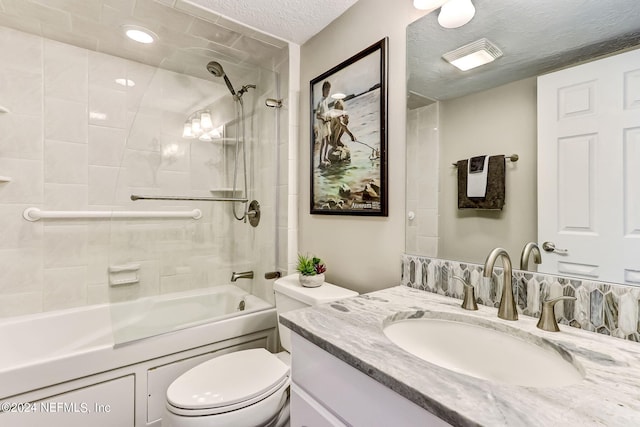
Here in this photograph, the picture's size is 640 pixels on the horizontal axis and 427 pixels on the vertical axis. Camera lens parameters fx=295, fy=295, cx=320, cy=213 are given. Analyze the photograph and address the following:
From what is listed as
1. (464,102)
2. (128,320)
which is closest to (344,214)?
(464,102)

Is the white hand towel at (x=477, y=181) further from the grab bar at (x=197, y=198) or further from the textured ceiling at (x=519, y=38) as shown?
the grab bar at (x=197, y=198)

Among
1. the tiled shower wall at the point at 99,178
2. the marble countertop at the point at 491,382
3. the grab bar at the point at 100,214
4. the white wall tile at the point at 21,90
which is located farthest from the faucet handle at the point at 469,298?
the white wall tile at the point at 21,90

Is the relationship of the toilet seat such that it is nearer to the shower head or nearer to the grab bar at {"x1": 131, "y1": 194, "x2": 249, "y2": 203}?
the grab bar at {"x1": 131, "y1": 194, "x2": 249, "y2": 203}

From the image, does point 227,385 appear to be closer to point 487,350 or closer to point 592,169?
point 487,350

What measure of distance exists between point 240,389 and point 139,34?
201 centimetres

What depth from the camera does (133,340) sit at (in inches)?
53.9

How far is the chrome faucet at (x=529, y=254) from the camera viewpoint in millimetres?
891

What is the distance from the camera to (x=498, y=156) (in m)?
0.99

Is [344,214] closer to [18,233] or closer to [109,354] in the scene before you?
[109,354]

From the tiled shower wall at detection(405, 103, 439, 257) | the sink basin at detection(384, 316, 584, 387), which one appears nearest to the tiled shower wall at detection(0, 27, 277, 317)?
the tiled shower wall at detection(405, 103, 439, 257)

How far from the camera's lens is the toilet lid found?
3.56 ft

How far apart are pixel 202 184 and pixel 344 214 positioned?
33.7 inches

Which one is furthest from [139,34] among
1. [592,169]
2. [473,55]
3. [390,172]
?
[592,169]

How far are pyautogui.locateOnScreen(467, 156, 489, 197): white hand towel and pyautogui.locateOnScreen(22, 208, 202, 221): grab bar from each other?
1.42 meters
